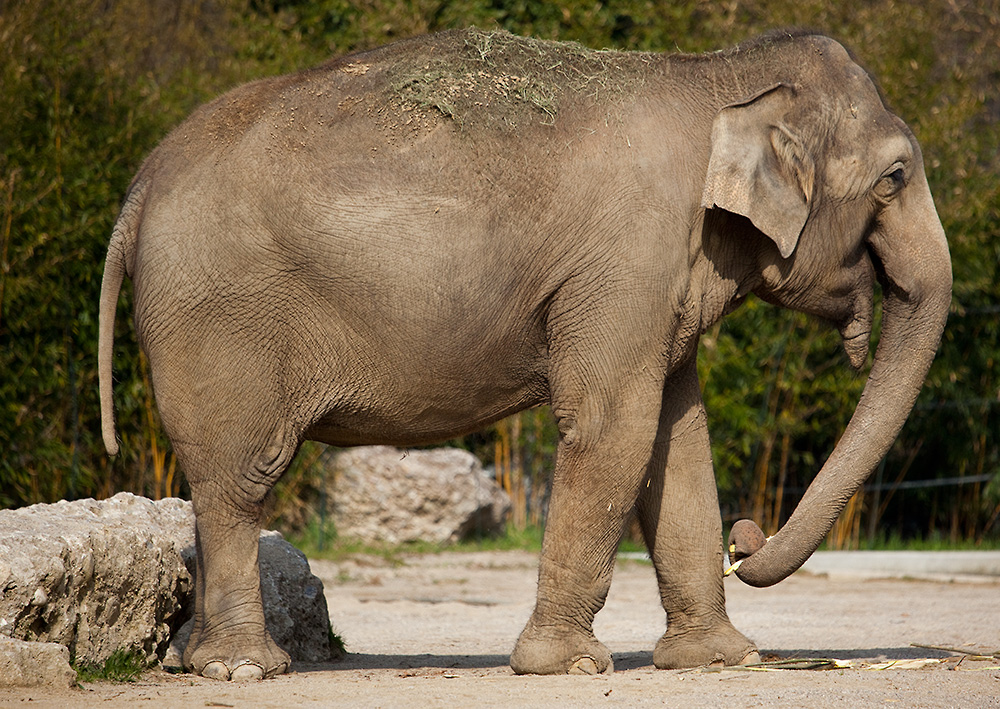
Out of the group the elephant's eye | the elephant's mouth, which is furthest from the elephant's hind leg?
the elephant's eye

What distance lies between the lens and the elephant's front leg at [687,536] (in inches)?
201

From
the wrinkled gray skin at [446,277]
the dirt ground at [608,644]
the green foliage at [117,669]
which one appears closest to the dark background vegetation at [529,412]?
the dirt ground at [608,644]

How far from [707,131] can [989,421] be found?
7.78 m

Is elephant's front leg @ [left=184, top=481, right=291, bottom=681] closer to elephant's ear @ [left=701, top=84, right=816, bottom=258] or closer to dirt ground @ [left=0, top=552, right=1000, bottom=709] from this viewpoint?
dirt ground @ [left=0, top=552, right=1000, bottom=709]

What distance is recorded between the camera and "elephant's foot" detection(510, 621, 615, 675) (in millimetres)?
4570

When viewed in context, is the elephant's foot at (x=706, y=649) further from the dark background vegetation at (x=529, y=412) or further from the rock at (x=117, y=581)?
the dark background vegetation at (x=529, y=412)

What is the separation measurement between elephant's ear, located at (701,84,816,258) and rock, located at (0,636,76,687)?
2.74 metres

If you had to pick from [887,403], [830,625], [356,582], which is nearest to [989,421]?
[830,625]

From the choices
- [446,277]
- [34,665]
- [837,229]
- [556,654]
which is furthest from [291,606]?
[837,229]

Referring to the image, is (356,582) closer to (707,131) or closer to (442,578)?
(442,578)

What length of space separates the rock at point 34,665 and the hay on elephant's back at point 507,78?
7.41 feet

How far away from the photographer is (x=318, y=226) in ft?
14.6

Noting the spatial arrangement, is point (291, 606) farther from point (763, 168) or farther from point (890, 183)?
point (890, 183)

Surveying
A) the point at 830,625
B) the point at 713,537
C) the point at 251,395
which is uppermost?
the point at 251,395
